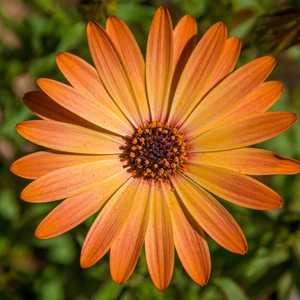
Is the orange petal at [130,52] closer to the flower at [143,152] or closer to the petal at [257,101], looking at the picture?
the flower at [143,152]

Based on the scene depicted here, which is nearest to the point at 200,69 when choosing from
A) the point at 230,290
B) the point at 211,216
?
the point at 211,216

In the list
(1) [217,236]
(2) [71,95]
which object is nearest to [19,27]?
(2) [71,95]

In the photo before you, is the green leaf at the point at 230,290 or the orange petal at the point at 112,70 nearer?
the orange petal at the point at 112,70

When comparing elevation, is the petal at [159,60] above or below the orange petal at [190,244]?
above

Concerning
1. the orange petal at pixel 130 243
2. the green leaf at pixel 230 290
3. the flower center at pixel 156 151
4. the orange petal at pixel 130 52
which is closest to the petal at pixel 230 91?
the flower center at pixel 156 151

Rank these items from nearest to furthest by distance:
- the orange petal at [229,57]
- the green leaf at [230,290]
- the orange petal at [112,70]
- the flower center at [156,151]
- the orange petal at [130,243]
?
the orange petal at [130,243] → the orange petal at [112,70] → the orange petal at [229,57] → the flower center at [156,151] → the green leaf at [230,290]

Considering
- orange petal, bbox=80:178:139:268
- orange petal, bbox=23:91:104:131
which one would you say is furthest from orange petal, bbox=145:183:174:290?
orange petal, bbox=23:91:104:131
